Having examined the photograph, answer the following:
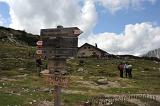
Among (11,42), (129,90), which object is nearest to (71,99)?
(129,90)

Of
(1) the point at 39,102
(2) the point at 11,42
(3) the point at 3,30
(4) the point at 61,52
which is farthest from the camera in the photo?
(3) the point at 3,30

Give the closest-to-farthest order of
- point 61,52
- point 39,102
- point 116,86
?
point 61,52 → point 39,102 → point 116,86

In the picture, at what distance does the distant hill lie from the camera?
15798cm

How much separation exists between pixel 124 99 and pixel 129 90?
10.5 metres

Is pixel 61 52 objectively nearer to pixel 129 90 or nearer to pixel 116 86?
pixel 129 90

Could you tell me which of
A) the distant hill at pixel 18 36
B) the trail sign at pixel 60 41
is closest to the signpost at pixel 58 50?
the trail sign at pixel 60 41

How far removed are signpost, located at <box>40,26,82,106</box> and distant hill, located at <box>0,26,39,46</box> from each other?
136 meters

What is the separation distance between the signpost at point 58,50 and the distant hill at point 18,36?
136 metres

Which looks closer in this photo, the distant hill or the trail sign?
the trail sign

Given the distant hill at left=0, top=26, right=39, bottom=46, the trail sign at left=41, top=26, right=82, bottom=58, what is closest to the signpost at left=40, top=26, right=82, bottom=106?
the trail sign at left=41, top=26, right=82, bottom=58

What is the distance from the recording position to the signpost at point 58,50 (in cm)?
1928

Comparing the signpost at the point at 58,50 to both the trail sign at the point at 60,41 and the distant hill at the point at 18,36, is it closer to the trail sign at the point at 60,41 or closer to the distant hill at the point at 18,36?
the trail sign at the point at 60,41

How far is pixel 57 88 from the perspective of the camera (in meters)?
19.5

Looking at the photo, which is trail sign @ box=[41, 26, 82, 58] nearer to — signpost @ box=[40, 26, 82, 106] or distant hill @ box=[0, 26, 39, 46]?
signpost @ box=[40, 26, 82, 106]
